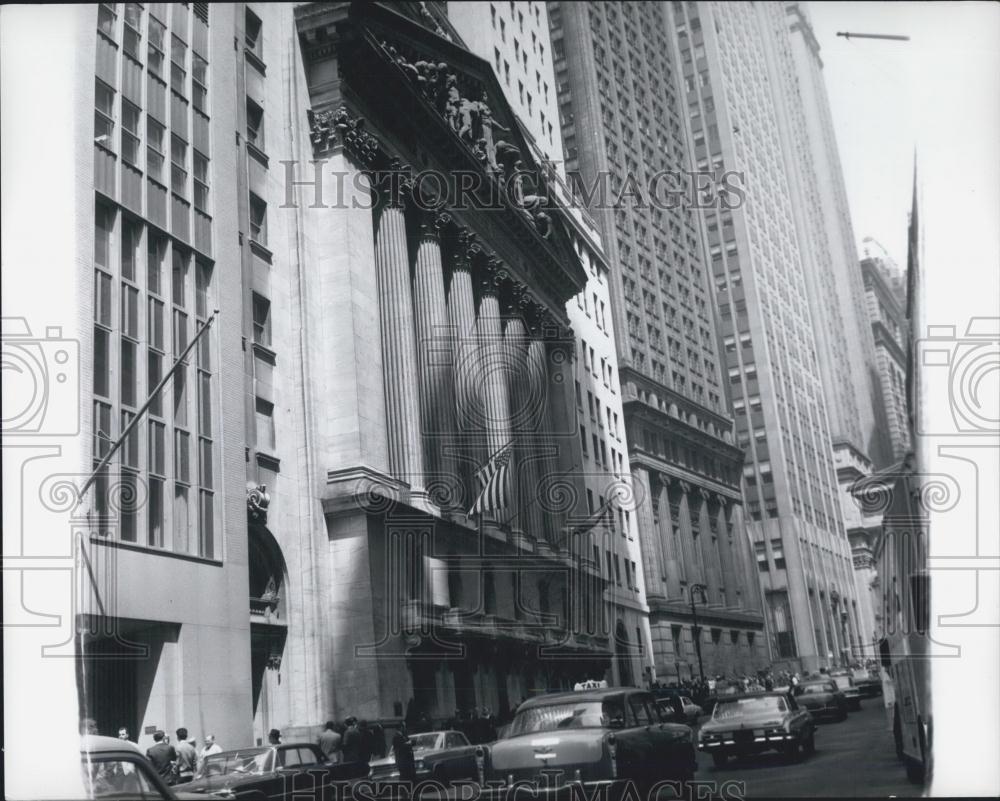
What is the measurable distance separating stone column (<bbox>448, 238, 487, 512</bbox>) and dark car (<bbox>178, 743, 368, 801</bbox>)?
21166 mm

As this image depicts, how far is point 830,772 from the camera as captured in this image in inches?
813

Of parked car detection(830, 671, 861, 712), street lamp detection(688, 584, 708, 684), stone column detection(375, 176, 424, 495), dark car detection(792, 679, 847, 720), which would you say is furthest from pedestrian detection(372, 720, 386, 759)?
street lamp detection(688, 584, 708, 684)

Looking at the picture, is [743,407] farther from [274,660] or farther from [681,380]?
[274,660]

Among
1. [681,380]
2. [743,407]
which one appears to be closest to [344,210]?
[681,380]

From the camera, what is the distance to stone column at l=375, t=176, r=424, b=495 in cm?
3603

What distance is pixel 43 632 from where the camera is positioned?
17.5 m

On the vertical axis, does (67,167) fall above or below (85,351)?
above

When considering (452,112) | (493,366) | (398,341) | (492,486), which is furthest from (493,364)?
(452,112)

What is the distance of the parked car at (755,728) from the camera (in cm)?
2272

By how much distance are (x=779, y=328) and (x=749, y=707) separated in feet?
244

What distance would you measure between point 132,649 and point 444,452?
17793 millimetres

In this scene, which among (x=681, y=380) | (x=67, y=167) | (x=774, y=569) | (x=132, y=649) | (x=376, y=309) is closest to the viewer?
(x=67, y=167)

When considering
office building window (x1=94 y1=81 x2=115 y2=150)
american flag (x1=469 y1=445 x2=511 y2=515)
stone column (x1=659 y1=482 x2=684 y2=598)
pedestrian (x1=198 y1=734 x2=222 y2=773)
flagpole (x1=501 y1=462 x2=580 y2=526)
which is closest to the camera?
pedestrian (x1=198 y1=734 x2=222 y2=773)

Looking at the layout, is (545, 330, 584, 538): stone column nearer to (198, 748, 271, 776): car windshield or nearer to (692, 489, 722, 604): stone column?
(692, 489, 722, 604): stone column
